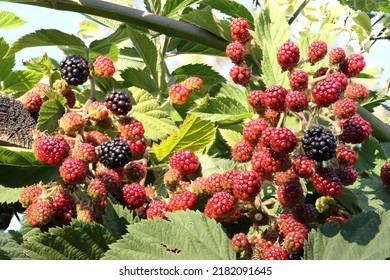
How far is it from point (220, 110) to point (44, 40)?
0.52 meters

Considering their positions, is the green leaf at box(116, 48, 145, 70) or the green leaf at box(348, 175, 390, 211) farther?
the green leaf at box(116, 48, 145, 70)

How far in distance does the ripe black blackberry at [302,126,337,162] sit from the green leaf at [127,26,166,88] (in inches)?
25.8

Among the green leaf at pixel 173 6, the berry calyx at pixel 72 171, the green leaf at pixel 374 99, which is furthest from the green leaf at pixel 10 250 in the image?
the green leaf at pixel 374 99

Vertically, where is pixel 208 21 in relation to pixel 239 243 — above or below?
above

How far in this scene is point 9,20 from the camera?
210 centimetres

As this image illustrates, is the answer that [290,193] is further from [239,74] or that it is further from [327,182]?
[239,74]

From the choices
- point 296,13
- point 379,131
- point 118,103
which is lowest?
point 379,131

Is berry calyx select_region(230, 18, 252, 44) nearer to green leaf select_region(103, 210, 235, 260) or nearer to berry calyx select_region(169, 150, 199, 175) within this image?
berry calyx select_region(169, 150, 199, 175)

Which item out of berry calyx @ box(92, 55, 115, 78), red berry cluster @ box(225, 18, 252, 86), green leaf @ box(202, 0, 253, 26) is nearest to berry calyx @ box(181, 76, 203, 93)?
red berry cluster @ box(225, 18, 252, 86)

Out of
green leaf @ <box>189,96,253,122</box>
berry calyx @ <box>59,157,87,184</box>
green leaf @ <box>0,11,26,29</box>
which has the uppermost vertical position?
green leaf @ <box>0,11,26,29</box>

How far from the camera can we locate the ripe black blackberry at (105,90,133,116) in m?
1.58

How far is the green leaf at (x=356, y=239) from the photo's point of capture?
138cm

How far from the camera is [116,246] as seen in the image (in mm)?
1341

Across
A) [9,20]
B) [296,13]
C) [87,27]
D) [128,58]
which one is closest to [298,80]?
[296,13]
